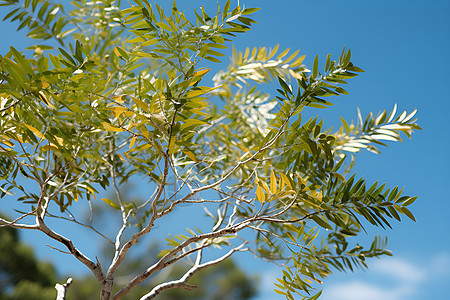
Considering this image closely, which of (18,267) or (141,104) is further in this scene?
(18,267)

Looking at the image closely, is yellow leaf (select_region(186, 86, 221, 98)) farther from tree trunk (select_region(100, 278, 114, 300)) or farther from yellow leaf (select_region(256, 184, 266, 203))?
tree trunk (select_region(100, 278, 114, 300))

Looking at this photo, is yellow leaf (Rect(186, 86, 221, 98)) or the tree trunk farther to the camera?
the tree trunk

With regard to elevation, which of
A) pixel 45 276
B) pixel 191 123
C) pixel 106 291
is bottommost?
pixel 106 291

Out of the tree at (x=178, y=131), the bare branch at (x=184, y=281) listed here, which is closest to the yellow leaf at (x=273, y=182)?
the tree at (x=178, y=131)

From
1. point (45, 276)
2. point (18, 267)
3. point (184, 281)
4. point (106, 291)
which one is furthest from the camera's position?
point (45, 276)

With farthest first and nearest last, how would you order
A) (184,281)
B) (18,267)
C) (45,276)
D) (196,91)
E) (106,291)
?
(45,276), (18,267), (184,281), (106,291), (196,91)

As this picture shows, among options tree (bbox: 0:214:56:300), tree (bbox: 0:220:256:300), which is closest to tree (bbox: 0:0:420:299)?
tree (bbox: 0:220:256:300)

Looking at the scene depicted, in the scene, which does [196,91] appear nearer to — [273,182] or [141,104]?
[141,104]

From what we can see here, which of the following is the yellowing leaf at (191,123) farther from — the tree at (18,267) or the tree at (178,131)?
the tree at (18,267)

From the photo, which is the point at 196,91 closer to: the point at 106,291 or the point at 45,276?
the point at 106,291

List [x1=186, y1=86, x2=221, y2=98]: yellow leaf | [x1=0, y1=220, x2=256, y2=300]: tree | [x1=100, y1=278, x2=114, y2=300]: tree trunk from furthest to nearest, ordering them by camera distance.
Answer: [x1=0, y1=220, x2=256, y2=300]: tree, [x1=100, y1=278, x2=114, y2=300]: tree trunk, [x1=186, y1=86, x2=221, y2=98]: yellow leaf

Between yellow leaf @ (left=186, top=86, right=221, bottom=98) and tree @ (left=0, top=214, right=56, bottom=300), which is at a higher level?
tree @ (left=0, top=214, right=56, bottom=300)

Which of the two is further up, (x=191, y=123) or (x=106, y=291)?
(x=191, y=123)

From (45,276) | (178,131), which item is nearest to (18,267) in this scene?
(45,276)
